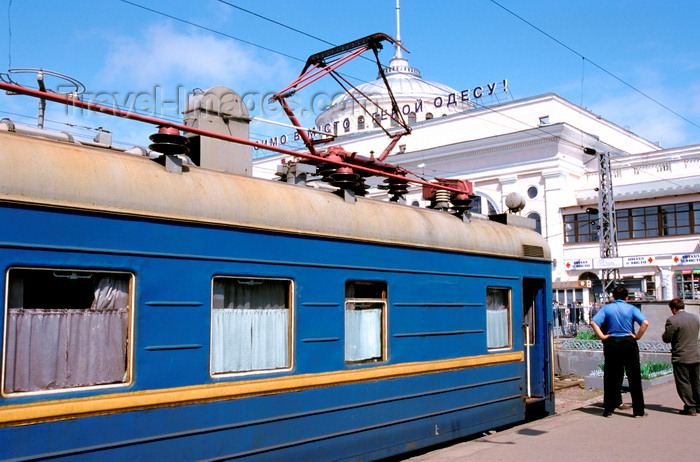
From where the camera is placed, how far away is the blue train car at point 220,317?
15.5 ft

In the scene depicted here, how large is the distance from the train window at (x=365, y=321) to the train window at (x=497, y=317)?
2166 mm

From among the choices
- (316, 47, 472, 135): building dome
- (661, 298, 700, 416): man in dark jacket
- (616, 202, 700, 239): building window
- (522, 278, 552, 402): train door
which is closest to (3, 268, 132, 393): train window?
(522, 278, 552, 402): train door

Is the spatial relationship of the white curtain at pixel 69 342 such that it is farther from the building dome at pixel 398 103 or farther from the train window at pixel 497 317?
the building dome at pixel 398 103

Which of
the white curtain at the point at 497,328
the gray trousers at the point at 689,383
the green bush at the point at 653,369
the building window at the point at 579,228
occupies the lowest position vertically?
the green bush at the point at 653,369

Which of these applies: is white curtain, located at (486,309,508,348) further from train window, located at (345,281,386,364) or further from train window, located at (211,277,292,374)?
train window, located at (211,277,292,374)

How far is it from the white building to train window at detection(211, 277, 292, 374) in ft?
84.4

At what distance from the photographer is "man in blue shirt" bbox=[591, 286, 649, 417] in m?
9.24

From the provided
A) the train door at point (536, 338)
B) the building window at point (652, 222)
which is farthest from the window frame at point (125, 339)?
the building window at point (652, 222)

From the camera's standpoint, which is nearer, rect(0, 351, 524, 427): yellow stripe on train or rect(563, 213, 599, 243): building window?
rect(0, 351, 524, 427): yellow stripe on train

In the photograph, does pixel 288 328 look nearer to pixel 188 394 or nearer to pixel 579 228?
pixel 188 394

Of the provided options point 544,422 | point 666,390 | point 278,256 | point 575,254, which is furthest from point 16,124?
point 575,254

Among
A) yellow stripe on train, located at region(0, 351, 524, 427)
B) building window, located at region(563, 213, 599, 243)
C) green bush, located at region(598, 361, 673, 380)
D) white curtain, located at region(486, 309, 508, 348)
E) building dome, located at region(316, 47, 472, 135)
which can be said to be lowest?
green bush, located at region(598, 361, 673, 380)

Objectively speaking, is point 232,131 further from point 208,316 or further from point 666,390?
point 666,390

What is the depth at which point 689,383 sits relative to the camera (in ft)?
31.9
